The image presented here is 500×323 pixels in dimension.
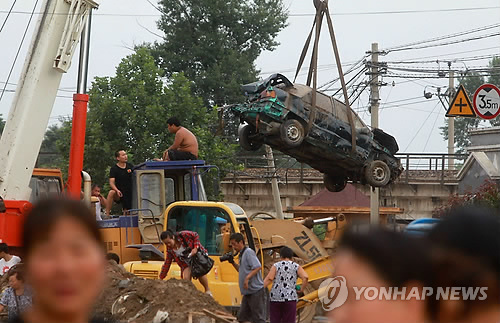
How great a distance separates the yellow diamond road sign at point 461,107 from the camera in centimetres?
2294

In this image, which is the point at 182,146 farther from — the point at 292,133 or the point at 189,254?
the point at 189,254

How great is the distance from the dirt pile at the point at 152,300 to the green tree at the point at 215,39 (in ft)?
131

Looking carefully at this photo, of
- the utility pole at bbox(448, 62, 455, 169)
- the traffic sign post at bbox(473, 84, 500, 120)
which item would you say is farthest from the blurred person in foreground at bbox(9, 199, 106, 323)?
the utility pole at bbox(448, 62, 455, 169)

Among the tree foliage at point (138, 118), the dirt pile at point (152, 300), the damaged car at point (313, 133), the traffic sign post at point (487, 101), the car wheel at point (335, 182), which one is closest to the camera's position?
the dirt pile at point (152, 300)

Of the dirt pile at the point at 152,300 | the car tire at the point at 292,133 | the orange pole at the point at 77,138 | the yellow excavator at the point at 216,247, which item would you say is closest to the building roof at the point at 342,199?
the car tire at the point at 292,133

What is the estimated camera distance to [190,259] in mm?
14703

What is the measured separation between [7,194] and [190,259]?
422cm

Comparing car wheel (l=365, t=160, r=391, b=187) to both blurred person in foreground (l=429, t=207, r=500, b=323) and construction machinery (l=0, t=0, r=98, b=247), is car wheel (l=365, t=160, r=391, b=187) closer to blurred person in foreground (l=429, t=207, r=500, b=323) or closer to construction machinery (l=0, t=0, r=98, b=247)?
construction machinery (l=0, t=0, r=98, b=247)

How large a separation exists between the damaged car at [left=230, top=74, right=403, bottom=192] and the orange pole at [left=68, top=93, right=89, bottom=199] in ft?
8.83

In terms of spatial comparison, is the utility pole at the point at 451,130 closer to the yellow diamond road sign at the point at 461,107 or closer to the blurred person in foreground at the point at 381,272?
the yellow diamond road sign at the point at 461,107

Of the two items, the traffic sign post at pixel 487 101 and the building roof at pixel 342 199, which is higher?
the traffic sign post at pixel 487 101

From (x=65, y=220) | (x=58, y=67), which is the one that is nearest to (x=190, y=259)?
(x=58, y=67)

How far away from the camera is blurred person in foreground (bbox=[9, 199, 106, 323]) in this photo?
2.13 m

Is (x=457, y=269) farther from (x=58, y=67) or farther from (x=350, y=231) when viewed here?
(x=58, y=67)
